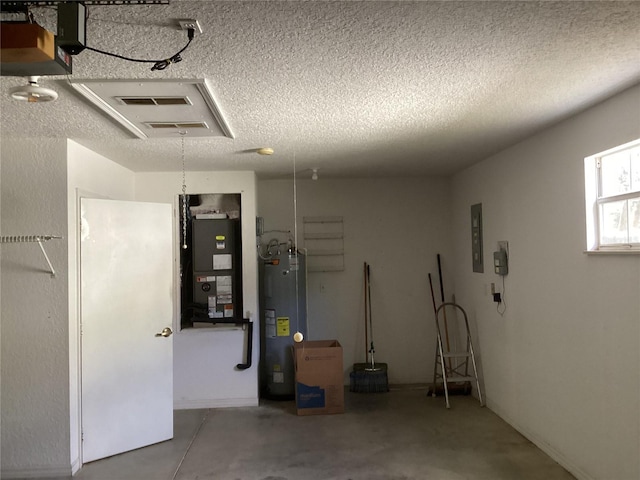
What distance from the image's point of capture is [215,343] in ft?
15.1

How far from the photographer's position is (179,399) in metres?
4.59

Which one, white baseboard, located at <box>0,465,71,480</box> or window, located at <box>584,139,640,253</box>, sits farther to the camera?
white baseboard, located at <box>0,465,71,480</box>

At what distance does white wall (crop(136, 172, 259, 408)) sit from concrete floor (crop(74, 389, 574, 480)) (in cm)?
21

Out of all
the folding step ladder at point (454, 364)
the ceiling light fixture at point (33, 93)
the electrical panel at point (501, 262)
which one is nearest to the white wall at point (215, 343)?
the folding step ladder at point (454, 364)

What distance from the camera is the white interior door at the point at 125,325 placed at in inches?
134

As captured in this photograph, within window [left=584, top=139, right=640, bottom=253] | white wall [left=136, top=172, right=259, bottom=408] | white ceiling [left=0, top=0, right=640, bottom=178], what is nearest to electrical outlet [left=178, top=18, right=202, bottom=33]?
white ceiling [left=0, top=0, right=640, bottom=178]

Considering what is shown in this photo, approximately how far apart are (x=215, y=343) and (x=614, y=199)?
3.73 m

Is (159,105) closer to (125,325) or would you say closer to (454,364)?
(125,325)

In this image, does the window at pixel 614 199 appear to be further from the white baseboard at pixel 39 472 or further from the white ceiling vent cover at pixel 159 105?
the white baseboard at pixel 39 472

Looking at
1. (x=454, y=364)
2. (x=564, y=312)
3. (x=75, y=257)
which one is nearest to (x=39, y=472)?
(x=75, y=257)

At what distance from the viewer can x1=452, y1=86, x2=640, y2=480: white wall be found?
2.50 metres

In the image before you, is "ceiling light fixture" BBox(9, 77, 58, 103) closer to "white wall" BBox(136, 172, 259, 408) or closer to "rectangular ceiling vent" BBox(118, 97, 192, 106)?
"rectangular ceiling vent" BBox(118, 97, 192, 106)

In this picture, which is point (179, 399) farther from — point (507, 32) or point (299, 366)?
point (507, 32)

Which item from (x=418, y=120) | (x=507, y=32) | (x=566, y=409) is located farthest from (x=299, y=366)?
(x=507, y=32)
